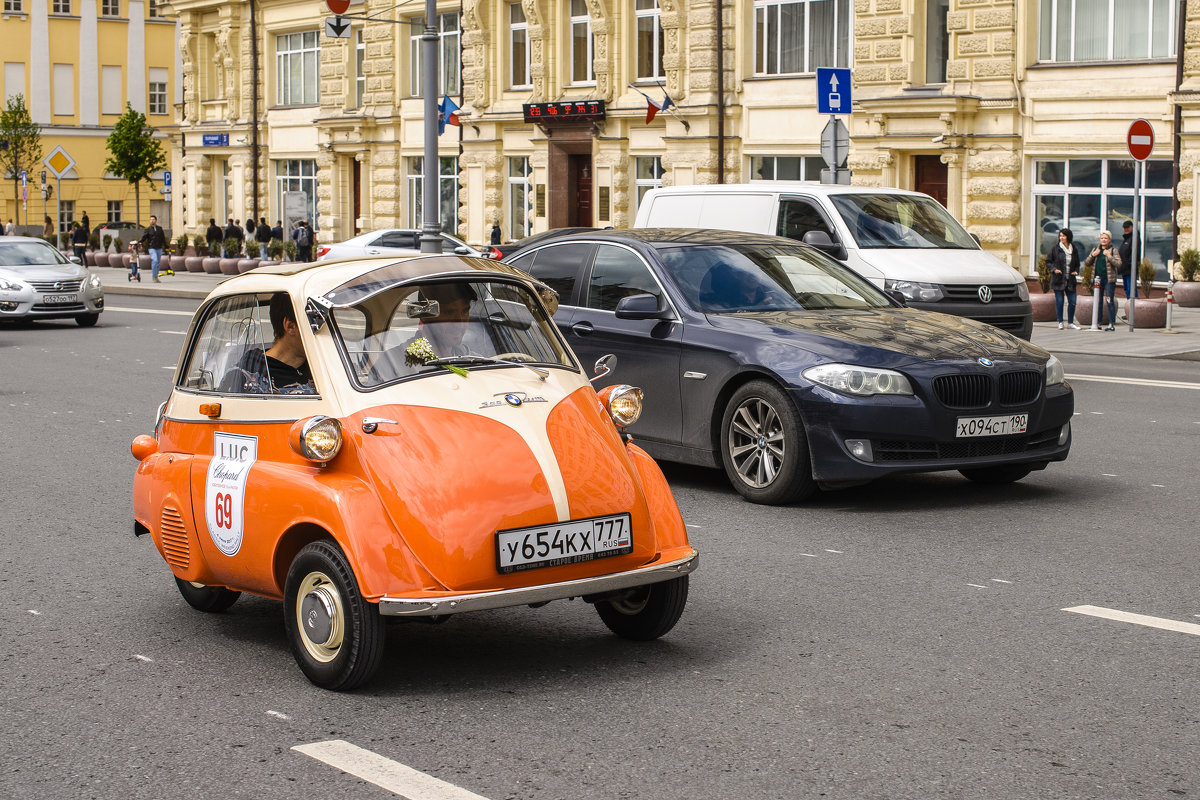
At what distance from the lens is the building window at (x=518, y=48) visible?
140 feet

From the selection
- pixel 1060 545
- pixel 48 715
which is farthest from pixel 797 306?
pixel 48 715

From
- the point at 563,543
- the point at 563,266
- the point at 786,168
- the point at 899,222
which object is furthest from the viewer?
the point at 786,168

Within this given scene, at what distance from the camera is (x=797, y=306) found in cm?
1012

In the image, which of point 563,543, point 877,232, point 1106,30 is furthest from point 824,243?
point 1106,30

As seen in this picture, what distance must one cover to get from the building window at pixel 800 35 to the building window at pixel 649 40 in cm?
300

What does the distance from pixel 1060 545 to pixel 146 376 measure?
1142 cm

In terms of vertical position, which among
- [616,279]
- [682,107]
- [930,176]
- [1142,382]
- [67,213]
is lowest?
[1142,382]

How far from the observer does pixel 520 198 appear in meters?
43.0

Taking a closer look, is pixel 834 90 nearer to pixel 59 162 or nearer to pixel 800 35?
pixel 800 35

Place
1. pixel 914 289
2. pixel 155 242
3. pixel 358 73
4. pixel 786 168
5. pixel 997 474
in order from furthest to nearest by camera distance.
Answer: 1. pixel 358 73
2. pixel 155 242
3. pixel 786 168
4. pixel 914 289
5. pixel 997 474

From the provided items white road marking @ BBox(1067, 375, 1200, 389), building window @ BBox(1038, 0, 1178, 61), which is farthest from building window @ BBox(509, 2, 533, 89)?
white road marking @ BBox(1067, 375, 1200, 389)

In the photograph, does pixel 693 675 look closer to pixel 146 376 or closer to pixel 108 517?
pixel 108 517

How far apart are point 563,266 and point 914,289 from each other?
20.2 ft

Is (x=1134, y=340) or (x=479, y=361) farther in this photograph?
(x=1134, y=340)
